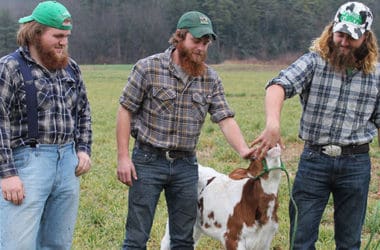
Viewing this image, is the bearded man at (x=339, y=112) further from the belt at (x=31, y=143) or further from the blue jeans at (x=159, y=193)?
the belt at (x=31, y=143)

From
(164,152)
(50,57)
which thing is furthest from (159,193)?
(50,57)

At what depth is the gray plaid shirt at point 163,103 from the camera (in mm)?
4297

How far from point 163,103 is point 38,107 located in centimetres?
97

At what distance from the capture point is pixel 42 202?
375 cm

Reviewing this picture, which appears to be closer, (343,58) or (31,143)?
(31,143)

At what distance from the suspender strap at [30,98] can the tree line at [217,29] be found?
6447 cm

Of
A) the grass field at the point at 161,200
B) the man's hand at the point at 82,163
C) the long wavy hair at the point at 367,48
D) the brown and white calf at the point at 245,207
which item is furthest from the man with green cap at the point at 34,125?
the grass field at the point at 161,200

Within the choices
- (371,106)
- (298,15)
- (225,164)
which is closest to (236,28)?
(298,15)

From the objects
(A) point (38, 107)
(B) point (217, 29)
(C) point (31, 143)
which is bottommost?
(B) point (217, 29)

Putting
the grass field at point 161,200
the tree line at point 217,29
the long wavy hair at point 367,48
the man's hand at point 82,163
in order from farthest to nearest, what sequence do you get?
the tree line at point 217,29 → the grass field at point 161,200 → the long wavy hair at point 367,48 → the man's hand at point 82,163

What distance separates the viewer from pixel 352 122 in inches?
167

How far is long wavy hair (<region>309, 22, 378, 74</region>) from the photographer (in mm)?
4227

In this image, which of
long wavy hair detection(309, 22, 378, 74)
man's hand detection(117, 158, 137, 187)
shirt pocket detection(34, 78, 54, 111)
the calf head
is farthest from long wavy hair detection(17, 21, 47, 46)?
long wavy hair detection(309, 22, 378, 74)

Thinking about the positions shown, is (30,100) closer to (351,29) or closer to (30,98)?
(30,98)
